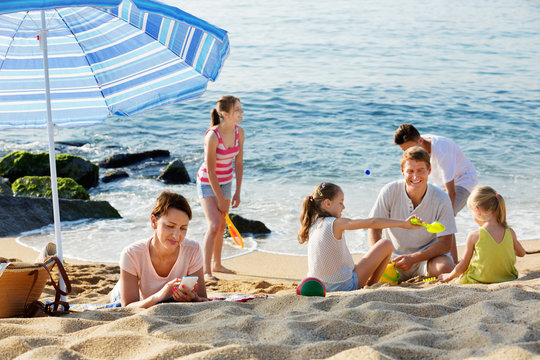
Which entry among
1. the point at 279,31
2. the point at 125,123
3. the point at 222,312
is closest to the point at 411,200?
the point at 222,312

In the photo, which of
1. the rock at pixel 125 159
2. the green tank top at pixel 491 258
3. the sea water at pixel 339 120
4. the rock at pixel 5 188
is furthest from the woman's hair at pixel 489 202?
the rock at pixel 125 159

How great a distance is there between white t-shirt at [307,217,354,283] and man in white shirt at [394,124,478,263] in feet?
5.44

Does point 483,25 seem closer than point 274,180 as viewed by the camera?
No

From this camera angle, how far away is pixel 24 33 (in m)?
4.43

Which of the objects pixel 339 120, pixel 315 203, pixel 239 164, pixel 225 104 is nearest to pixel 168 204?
pixel 315 203

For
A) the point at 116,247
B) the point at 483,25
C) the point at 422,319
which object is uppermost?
the point at 483,25

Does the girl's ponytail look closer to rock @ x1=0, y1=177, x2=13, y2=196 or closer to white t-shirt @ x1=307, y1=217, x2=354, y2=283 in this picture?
white t-shirt @ x1=307, y1=217, x2=354, y2=283

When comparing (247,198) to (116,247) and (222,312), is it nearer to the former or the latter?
(116,247)

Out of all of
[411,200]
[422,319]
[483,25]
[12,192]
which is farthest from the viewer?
[483,25]

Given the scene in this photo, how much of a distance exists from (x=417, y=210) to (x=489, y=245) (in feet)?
2.37

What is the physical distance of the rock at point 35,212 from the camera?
25.6 feet

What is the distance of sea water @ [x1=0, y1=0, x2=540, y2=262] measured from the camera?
9109 mm

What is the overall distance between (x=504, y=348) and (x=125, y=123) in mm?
14317

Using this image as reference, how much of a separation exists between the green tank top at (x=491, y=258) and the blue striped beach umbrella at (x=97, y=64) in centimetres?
237
